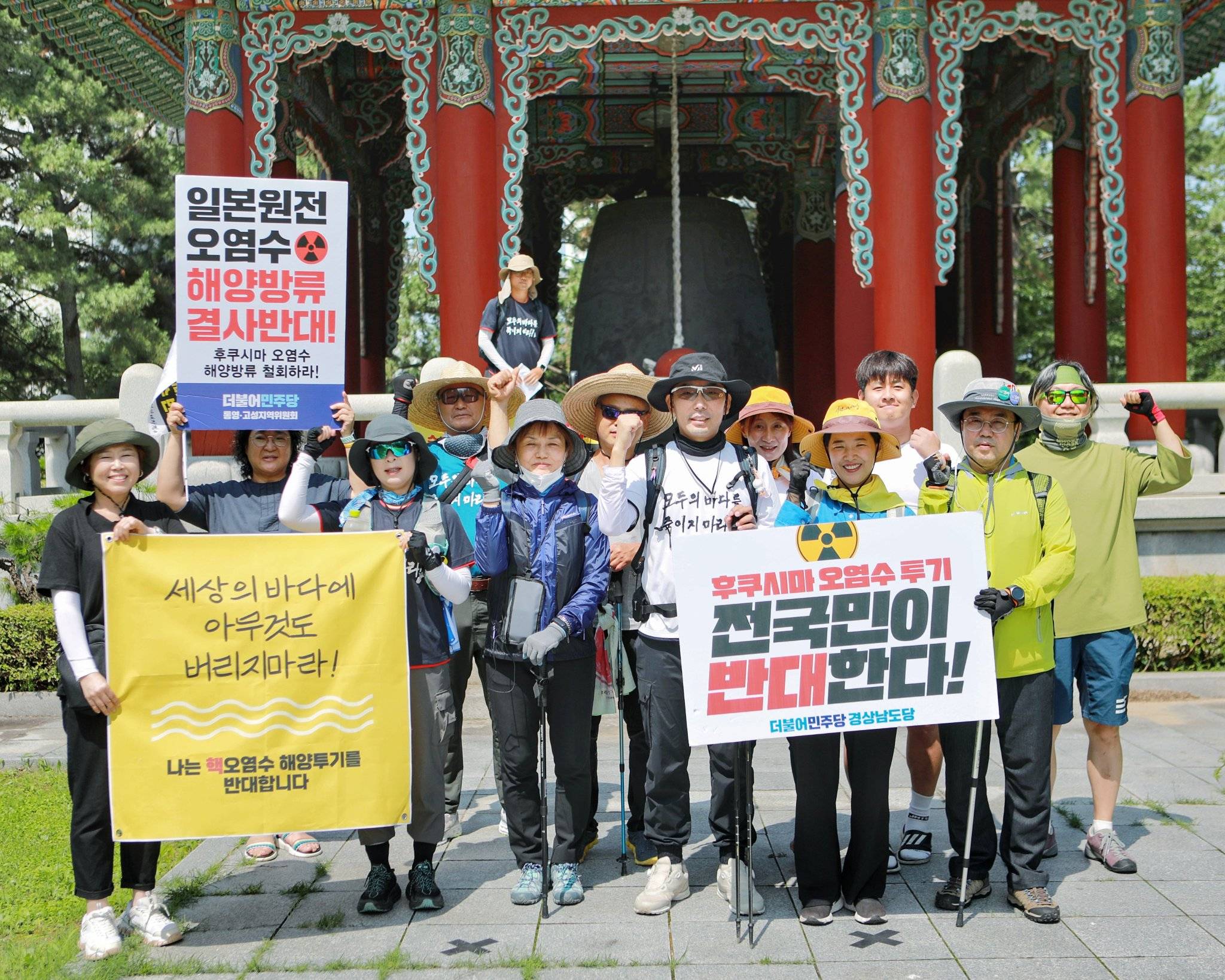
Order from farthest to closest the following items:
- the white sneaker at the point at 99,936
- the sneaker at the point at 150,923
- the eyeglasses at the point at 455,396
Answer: the eyeglasses at the point at 455,396, the sneaker at the point at 150,923, the white sneaker at the point at 99,936


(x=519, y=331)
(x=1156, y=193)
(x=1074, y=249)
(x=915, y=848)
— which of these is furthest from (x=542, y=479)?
(x=1074, y=249)

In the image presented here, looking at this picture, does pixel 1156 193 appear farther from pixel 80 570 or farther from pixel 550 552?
pixel 80 570

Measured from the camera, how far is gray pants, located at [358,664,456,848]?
4.58m

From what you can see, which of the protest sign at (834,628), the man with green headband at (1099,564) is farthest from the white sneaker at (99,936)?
the man with green headband at (1099,564)

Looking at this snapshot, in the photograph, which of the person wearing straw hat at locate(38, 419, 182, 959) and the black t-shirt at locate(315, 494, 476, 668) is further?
the black t-shirt at locate(315, 494, 476, 668)

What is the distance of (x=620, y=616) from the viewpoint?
5043 millimetres

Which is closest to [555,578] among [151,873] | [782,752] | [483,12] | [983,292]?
[151,873]

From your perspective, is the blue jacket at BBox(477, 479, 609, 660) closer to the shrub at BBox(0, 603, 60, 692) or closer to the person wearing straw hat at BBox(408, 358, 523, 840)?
the person wearing straw hat at BBox(408, 358, 523, 840)

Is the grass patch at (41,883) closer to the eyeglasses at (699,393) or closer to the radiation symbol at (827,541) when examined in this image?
the radiation symbol at (827,541)

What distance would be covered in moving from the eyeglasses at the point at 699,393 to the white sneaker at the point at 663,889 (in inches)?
68.6

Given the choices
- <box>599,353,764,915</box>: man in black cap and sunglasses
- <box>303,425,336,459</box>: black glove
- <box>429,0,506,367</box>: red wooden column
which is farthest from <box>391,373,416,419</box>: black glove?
<box>429,0,506,367</box>: red wooden column

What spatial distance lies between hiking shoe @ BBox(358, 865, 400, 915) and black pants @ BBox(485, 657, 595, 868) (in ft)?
1.56

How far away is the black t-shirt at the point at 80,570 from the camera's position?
13.9 feet

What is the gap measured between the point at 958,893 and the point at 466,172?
7.98 m
